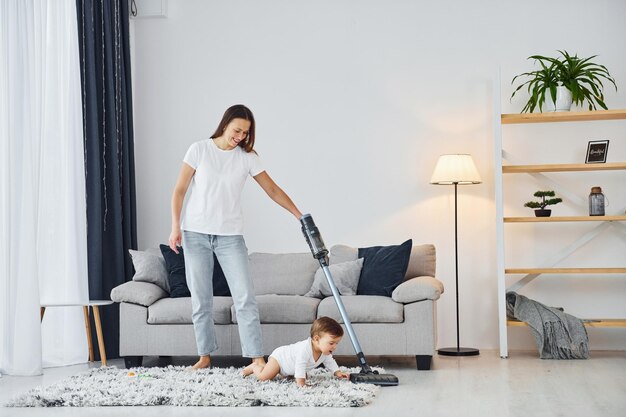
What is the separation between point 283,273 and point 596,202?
199cm

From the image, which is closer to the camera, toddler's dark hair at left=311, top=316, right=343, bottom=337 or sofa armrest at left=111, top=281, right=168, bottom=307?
toddler's dark hair at left=311, top=316, right=343, bottom=337

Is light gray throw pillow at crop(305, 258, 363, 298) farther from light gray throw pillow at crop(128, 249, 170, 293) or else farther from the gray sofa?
light gray throw pillow at crop(128, 249, 170, 293)

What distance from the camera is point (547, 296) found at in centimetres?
568

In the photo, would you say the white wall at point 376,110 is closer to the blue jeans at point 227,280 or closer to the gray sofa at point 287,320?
the gray sofa at point 287,320

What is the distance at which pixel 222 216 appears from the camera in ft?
14.3

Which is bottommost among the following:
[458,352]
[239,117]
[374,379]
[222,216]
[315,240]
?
[458,352]

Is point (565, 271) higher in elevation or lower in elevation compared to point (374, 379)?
higher

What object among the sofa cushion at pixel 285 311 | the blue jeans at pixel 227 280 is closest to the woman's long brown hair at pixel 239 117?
the blue jeans at pixel 227 280

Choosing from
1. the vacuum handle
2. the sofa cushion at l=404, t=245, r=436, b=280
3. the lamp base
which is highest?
the vacuum handle

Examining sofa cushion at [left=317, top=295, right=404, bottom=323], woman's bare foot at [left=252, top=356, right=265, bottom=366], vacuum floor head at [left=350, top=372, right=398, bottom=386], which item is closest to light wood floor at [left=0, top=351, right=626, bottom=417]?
vacuum floor head at [left=350, top=372, right=398, bottom=386]

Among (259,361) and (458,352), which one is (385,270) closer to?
(458,352)

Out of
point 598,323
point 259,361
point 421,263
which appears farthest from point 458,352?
point 259,361

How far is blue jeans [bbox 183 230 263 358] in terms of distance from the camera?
4320 mm

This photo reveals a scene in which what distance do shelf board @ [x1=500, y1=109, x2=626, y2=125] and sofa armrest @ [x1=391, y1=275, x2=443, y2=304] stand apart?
131 cm
